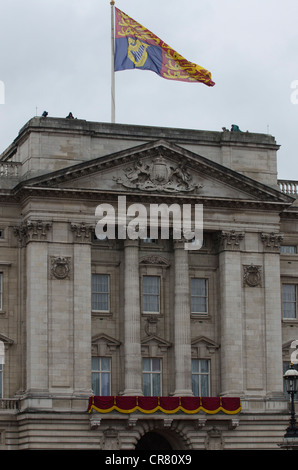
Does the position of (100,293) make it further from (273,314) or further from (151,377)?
(273,314)

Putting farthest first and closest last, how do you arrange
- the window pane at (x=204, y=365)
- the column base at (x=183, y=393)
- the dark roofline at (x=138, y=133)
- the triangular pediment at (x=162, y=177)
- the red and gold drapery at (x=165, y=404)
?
the window pane at (x=204, y=365), the dark roofline at (x=138, y=133), the triangular pediment at (x=162, y=177), the column base at (x=183, y=393), the red and gold drapery at (x=165, y=404)

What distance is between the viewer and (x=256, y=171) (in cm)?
8856

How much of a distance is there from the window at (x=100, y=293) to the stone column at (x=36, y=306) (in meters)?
3.35

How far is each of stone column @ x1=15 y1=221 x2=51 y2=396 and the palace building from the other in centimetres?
7

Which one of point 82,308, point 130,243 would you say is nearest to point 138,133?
point 130,243

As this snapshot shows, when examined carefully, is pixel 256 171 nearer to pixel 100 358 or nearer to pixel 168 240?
pixel 168 240

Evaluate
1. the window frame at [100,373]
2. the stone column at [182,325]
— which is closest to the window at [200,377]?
the stone column at [182,325]

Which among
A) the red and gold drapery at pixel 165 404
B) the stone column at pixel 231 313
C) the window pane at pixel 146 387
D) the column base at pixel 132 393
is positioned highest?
the stone column at pixel 231 313

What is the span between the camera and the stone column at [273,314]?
86.0 metres

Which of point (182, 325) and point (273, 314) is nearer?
point (182, 325)

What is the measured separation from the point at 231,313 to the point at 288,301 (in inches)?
202

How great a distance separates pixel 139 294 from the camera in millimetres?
85438

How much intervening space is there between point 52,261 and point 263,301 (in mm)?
12125

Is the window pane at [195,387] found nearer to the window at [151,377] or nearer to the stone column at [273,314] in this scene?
the window at [151,377]
